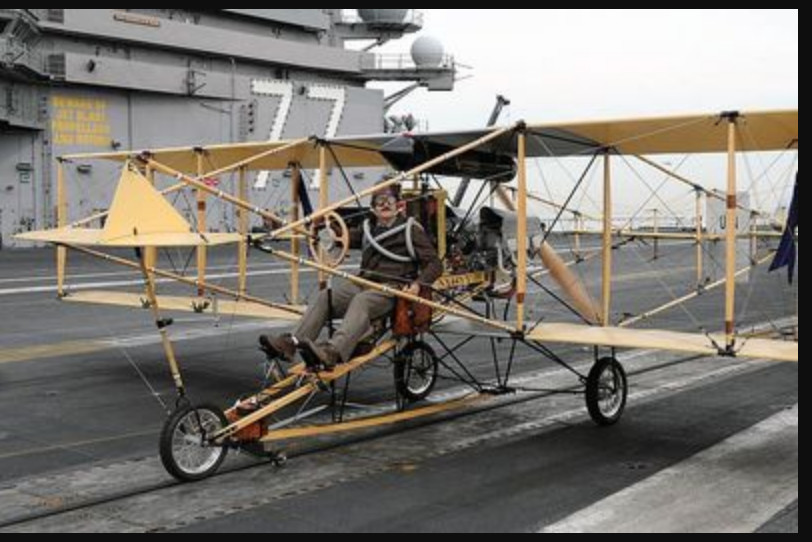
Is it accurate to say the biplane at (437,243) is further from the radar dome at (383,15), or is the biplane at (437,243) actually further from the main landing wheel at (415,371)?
A: the radar dome at (383,15)

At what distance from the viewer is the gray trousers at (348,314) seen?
28.9 ft

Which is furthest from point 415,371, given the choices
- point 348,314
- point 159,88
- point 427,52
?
point 427,52

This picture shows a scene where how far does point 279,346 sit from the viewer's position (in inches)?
337

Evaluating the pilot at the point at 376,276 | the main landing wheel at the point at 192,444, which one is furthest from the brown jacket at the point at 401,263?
the main landing wheel at the point at 192,444

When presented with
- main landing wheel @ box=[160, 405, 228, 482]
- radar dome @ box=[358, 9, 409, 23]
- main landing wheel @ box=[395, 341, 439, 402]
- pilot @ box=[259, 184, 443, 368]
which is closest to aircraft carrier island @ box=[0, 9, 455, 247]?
radar dome @ box=[358, 9, 409, 23]

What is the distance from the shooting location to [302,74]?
5719 centimetres

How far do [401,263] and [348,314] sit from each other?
3.24 ft

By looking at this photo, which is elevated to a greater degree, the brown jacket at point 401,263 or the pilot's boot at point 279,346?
the brown jacket at point 401,263

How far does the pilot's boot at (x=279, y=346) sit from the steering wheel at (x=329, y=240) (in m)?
0.92

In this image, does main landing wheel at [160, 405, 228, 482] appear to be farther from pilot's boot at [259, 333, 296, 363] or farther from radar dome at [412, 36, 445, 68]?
radar dome at [412, 36, 445, 68]

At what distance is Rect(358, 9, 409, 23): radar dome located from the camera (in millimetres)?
61125

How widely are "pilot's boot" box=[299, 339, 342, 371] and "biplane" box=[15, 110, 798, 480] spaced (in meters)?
0.09

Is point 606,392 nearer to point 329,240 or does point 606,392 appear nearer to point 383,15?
point 329,240

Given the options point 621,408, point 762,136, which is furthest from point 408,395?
point 762,136
